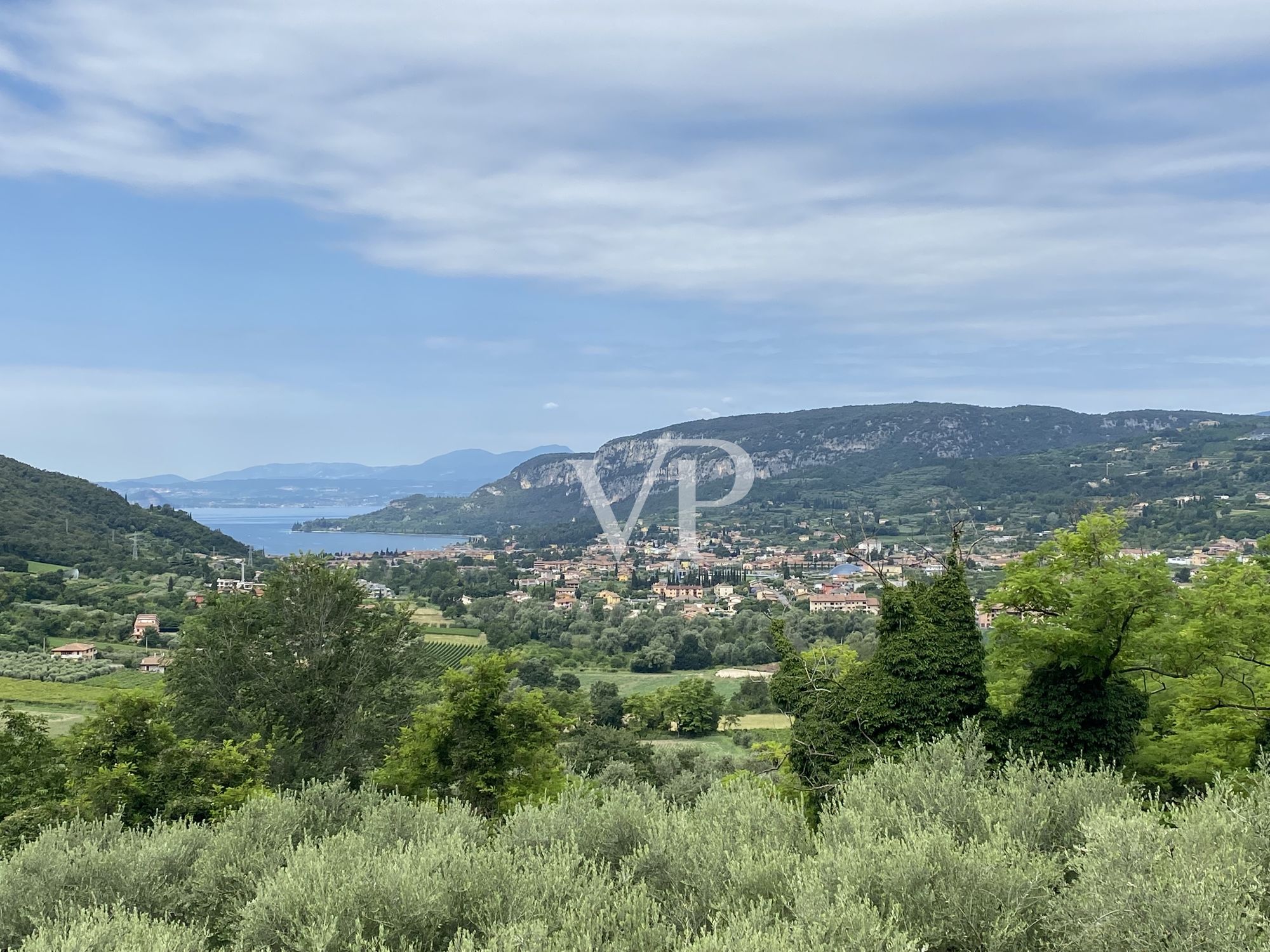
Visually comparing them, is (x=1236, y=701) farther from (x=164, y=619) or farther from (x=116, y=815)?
(x=164, y=619)

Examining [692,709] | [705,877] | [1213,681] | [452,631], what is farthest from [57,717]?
[1213,681]

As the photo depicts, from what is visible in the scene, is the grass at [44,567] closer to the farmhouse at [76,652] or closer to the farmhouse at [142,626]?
the farmhouse at [142,626]

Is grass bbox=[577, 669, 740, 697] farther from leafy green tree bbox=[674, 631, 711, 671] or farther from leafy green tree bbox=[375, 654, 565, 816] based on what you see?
leafy green tree bbox=[375, 654, 565, 816]

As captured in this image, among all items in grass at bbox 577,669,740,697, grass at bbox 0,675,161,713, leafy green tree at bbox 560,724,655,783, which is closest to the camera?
leafy green tree at bbox 560,724,655,783

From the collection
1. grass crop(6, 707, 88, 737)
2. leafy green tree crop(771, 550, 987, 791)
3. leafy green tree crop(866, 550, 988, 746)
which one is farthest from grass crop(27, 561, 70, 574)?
leafy green tree crop(866, 550, 988, 746)

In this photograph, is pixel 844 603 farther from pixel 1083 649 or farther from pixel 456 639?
pixel 1083 649

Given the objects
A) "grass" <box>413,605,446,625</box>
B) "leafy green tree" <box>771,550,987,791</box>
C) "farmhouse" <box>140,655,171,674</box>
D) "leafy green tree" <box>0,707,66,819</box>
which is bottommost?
"grass" <box>413,605,446,625</box>
